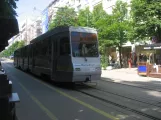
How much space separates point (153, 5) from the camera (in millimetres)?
32344

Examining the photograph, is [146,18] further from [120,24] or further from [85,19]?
[85,19]

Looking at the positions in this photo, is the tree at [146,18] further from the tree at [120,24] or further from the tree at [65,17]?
the tree at [65,17]

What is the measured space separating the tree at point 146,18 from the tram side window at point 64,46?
1701cm

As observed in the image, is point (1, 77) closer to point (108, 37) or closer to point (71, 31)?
point (71, 31)

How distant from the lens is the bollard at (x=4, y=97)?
14.8 ft

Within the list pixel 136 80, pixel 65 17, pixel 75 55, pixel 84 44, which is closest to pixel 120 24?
pixel 65 17

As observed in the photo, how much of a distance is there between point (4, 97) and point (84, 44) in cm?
1246

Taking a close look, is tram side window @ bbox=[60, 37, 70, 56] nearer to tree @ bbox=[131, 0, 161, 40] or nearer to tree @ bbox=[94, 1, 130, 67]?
tree @ bbox=[131, 0, 161, 40]

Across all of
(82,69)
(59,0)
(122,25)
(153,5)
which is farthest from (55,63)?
(59,0)

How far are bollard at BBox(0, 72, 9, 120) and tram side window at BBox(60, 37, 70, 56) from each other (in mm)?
11994

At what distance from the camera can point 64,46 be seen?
16969 millimetres

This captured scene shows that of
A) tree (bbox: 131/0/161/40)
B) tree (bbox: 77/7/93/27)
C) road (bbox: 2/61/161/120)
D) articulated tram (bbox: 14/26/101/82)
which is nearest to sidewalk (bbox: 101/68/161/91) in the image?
articulated tram (bbox: 14/26/101/82)

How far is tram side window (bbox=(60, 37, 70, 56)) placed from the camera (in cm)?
1672

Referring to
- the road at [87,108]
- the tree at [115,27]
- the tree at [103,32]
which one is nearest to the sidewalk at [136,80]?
the road at [87,108]
